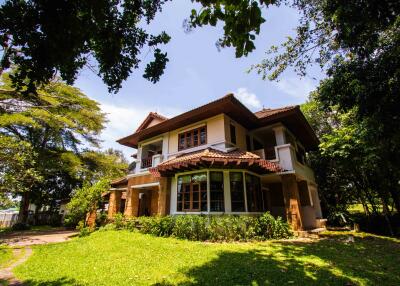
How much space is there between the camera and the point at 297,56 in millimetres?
10633

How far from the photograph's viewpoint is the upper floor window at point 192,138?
1431 centimetres

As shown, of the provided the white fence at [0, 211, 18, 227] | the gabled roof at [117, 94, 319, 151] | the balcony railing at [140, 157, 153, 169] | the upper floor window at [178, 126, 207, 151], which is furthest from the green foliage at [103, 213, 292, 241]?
the white fence at [0, 211, 18, 227]

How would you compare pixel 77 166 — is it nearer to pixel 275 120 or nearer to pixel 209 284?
pixel 275 120

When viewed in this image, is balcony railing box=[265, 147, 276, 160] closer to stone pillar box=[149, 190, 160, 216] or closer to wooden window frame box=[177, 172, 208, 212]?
wooden window frame box=[177, 172, 208, 212]

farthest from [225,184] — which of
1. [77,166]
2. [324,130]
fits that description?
[77,166]

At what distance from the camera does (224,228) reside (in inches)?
406

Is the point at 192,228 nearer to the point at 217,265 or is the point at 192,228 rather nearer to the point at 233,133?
the point at 217,265

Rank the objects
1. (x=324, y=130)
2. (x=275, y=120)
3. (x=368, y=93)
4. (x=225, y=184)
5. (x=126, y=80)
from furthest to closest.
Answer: (x=324, y=130) < (x=275, y=120) < (x=225, y=184) < (x=368, y=93) < (x=126, y=80)

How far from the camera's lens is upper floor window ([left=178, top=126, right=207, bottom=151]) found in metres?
14.3

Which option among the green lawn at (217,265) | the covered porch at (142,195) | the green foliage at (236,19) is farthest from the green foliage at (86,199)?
the green foliage at (236,19)

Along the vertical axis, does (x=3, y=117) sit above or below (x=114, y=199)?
above

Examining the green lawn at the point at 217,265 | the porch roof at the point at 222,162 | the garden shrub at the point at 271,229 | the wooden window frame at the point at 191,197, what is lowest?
the green lawn at the point at 217,265

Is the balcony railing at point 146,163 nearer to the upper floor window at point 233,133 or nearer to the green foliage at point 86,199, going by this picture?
the green foliage at point 86,199

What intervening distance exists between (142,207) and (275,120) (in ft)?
44.6
